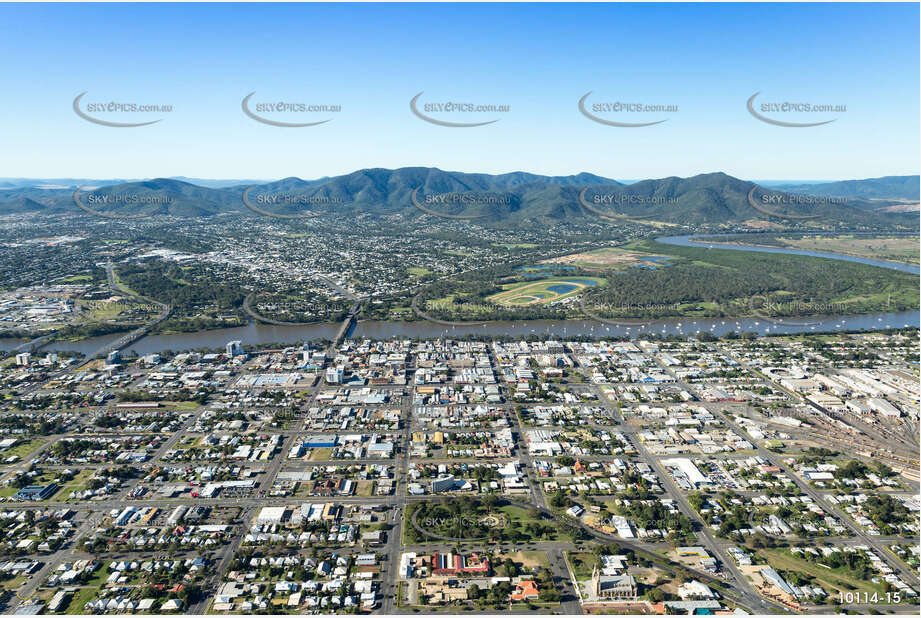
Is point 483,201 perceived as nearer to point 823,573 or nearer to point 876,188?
point 823,573

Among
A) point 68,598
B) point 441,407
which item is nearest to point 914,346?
point 441,407

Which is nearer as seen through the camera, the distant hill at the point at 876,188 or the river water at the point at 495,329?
the river water at the point at 495,329

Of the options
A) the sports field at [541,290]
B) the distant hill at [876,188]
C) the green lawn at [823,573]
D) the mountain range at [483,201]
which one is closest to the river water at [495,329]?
the sports field at [541,290]

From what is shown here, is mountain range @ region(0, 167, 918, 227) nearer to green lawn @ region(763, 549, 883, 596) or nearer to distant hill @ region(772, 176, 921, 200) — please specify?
distant hill @ region(772, 176, 921, 200)

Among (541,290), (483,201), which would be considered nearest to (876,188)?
(483,201)

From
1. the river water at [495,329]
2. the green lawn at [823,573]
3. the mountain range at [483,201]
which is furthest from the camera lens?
the mountain range at [483,201]

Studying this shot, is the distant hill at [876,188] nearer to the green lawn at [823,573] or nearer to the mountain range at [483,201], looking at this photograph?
the mountain range at [483,201]

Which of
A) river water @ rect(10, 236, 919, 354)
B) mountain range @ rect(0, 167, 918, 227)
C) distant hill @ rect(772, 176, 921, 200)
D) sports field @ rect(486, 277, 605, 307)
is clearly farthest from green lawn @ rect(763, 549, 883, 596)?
distant hill @ rect(772, 176, 921, 200)
